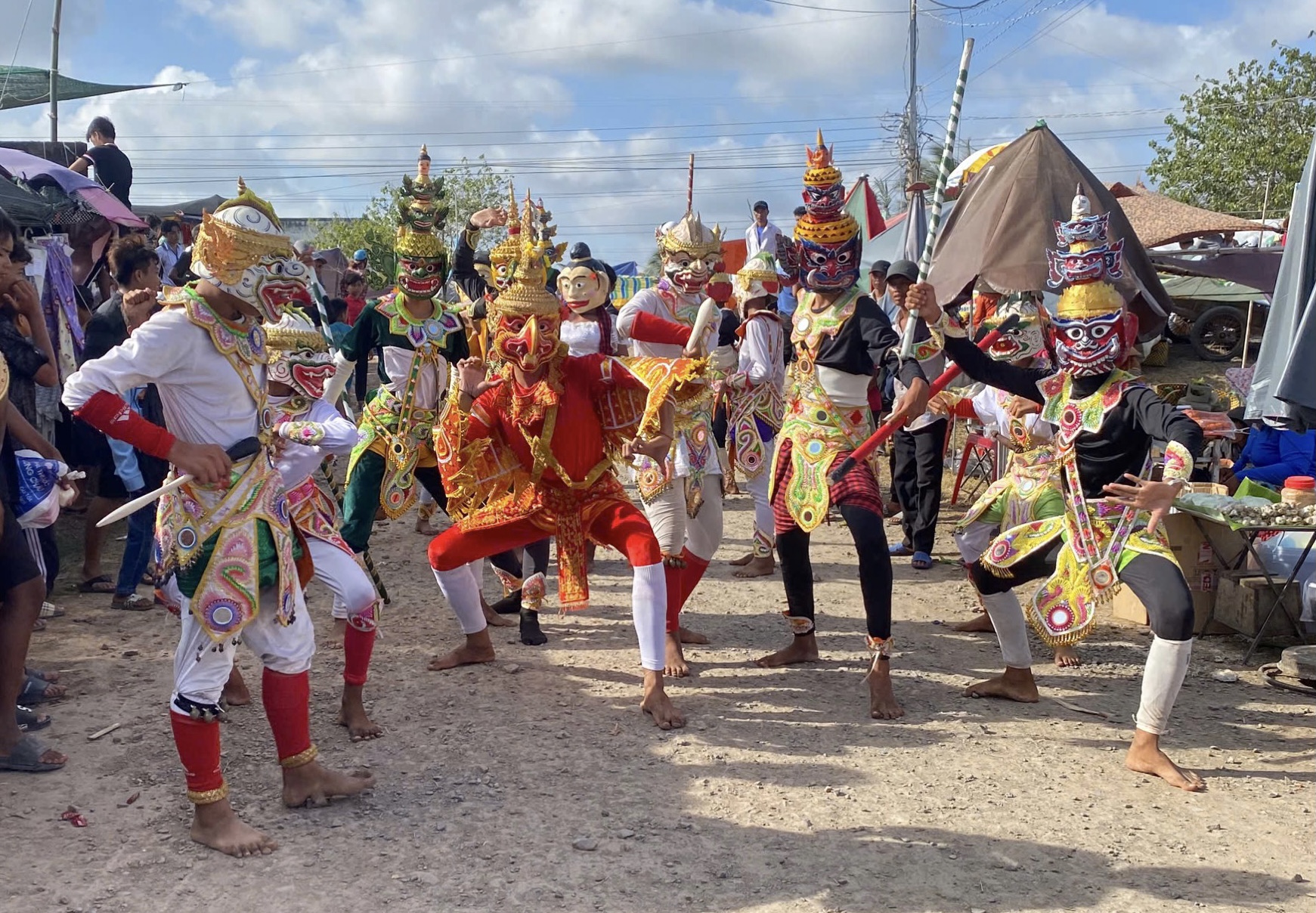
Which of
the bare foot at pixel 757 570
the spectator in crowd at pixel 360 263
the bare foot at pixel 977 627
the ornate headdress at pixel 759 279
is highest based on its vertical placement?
the spectator in crowd at pixel 360 263

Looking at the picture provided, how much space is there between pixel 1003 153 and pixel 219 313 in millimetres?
6262

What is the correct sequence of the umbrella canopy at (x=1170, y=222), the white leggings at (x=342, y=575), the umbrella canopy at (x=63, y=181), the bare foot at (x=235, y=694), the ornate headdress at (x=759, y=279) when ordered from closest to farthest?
the white leggings at (x=342, y=575) → the bare foot at (x=235, y=694) → the ornate headdress at (x=759, y=279) → the umbrella canopy at (x=63, y=181) → the umbrella canopy at (x=1170, y=222)

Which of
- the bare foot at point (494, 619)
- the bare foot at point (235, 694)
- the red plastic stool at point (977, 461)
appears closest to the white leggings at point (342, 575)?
the bare foot at point (235, 694)

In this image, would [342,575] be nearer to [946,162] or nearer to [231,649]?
[231,649]

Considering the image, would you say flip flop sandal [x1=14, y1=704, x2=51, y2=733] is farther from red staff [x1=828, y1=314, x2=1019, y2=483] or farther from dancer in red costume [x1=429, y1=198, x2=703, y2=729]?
red staff [x1=828, y1=314, x2=1019, y2=483]

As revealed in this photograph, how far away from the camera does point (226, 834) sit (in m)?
3.76

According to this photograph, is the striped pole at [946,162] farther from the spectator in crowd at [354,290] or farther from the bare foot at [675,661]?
the spectator in crowd at [354,290]

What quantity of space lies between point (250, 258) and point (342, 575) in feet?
4.44

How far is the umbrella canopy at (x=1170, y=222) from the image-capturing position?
51.0ft

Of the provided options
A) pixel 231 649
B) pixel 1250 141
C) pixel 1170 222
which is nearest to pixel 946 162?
pixel 231 649

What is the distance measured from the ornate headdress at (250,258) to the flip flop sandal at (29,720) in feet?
7.36

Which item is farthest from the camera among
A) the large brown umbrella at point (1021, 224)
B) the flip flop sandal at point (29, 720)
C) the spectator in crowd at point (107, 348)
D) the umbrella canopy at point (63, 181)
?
the umbrella canopy at point (63, 181)

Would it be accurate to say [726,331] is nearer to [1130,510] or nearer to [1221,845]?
[1130,510]

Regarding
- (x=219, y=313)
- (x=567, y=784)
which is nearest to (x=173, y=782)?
(x=567, y=784)
